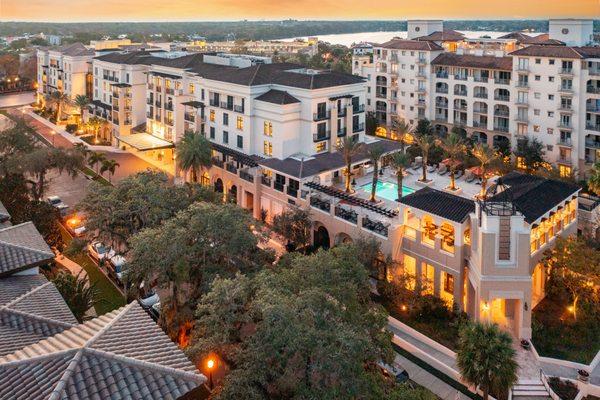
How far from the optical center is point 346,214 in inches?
1644

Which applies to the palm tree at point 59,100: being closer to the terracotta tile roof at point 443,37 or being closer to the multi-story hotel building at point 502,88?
the multi-story hotel building at point 502,88

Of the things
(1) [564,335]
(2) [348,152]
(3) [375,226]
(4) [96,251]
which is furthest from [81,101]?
(1) [564,335]

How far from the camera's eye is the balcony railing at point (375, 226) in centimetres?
3841

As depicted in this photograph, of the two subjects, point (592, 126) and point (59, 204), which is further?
point (592, 126)

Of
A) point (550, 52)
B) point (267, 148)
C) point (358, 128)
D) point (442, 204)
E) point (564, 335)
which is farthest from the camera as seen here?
point (550, 52)

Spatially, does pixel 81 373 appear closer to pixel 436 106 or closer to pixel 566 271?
pixel 566 271

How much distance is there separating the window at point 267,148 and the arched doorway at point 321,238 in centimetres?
1309

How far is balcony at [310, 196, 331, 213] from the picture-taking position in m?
43.7

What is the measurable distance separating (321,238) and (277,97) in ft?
55.6

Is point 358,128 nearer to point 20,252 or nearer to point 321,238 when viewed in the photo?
point 321,238

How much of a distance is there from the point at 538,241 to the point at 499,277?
6.30 metres

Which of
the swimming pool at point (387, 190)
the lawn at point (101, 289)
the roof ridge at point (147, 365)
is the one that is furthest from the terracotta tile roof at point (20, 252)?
the swimming pool at point (387, 190)

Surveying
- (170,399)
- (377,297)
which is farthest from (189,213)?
(170,399)

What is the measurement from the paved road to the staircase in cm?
11482
